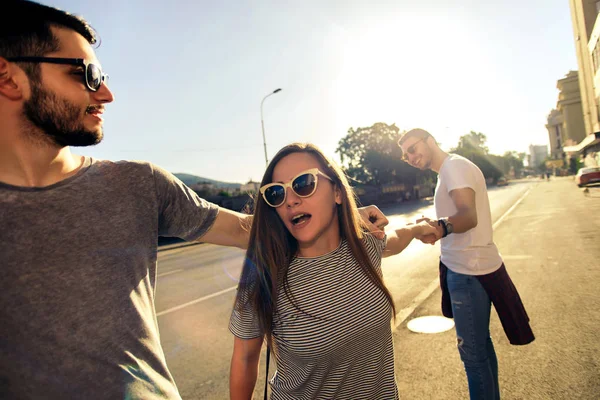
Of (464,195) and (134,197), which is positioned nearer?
(134,197)

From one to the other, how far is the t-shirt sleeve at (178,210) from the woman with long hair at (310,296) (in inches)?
12.7

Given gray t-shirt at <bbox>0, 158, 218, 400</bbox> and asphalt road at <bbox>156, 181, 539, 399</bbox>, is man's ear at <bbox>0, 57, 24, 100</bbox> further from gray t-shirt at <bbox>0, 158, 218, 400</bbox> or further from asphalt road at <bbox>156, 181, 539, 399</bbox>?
asphalt road at <bbox>156, 181, 539, 399</bbox>

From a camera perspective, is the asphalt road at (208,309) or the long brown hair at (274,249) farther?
the asphalt road at (208,309)

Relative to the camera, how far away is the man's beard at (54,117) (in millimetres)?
1391

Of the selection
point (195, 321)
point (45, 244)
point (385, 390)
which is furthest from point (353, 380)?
point (195, 321)

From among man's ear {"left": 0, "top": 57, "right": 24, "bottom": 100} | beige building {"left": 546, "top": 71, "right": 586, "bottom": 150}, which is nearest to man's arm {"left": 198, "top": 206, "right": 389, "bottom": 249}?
man's ear {"left": 0, "top": 57, "right": 24, "bottom": 100}

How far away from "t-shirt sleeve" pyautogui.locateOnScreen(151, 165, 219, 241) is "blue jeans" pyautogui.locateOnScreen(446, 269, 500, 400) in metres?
1.98

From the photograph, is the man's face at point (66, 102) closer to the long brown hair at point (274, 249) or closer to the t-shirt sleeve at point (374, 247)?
the long brown hair at point (274, 249)

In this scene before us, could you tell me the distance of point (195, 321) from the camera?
6.12m

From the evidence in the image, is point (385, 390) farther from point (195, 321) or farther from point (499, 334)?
point (195, 321)

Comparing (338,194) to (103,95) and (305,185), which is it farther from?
(103,95)

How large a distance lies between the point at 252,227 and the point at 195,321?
4.67m

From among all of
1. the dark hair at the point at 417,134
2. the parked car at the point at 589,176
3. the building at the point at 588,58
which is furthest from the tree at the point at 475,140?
the dark hair at the point at 417,134

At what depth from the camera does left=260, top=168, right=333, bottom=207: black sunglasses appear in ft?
6.59
